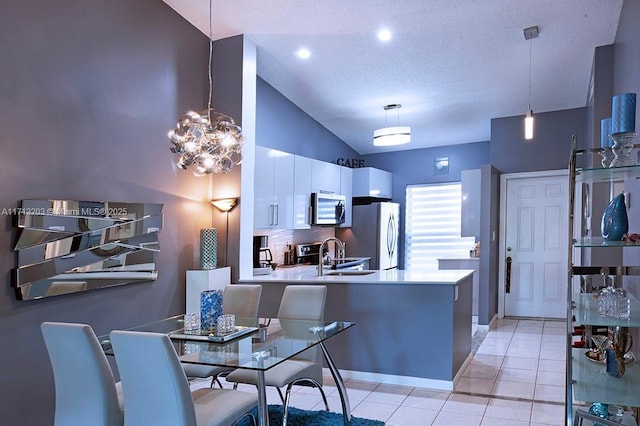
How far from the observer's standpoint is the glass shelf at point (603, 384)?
185cm

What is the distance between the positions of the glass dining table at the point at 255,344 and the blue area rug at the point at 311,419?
0.31 feet

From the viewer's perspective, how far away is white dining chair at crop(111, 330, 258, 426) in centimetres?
186

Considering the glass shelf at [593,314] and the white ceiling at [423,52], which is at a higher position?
the white ceiling at [423,52]

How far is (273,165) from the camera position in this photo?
4.97 meters

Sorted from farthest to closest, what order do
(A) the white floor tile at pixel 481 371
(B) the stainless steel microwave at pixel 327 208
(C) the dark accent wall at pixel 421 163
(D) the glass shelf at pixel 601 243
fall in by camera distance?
(C) the dark accent wall at pixel 421 163, (B) the stainless steel microwave at pixel 327 208, (A) the white floor tile at pixel 481 371, (D) the glass shelf at pixel 601 243

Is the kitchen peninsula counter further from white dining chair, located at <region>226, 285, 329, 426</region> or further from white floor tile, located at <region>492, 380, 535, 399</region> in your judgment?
white dining chair, located at <region>226, 285, 329, 426</region>

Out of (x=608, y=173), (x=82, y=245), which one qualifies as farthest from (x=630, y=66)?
(x=82, y=245)

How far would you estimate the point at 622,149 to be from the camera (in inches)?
74.4

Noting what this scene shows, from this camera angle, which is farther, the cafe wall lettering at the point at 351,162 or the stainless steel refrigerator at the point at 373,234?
the cafe wall lettering at the point at 351,162


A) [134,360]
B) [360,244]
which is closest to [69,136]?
[134,360]

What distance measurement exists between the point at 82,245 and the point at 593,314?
3.13m

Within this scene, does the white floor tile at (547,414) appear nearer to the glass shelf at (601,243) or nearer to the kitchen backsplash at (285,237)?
the glass shelf at (601,243)

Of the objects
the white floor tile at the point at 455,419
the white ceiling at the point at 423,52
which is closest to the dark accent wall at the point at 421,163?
the white ceiling at the point at 423,52

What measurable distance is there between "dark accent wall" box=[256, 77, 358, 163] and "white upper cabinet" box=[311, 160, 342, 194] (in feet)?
1.09
